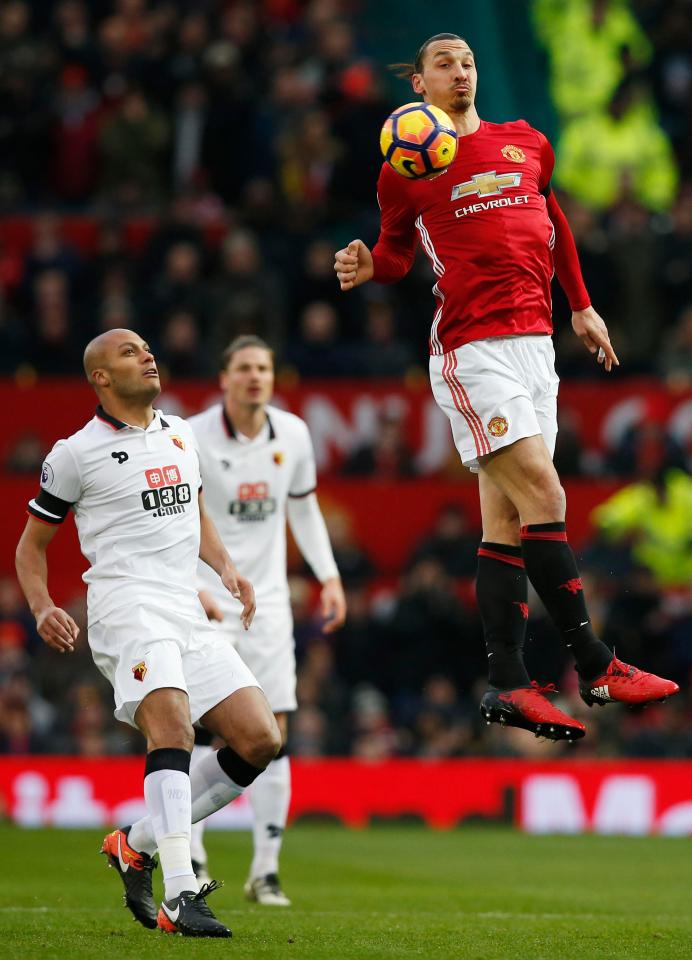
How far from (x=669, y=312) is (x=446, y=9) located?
4736mm

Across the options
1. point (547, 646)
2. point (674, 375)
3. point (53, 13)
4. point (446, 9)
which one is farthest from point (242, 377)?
point (53, 13)

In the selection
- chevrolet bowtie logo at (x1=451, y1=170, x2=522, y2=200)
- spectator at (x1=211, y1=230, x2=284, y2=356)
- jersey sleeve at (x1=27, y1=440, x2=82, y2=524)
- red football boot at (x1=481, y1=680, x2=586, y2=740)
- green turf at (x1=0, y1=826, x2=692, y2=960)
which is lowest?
green turf at (x1=0, y1=826, x2=692, y2=960)

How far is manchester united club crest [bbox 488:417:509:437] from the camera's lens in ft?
25.1

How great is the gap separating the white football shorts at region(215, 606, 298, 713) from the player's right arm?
115 inches

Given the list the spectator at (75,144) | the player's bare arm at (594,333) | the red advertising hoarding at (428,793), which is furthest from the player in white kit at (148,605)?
the spectator at (75,144)

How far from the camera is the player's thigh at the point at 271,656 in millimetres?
10234

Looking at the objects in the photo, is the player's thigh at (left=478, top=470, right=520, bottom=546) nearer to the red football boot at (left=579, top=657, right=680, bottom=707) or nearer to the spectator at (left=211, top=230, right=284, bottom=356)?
the red football boot at (left=579, top=657, right=680, bottom=707)

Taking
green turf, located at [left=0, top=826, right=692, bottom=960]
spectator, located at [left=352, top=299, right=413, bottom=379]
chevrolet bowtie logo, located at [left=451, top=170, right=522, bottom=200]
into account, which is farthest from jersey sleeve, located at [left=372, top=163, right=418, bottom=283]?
spectator, located at [left=352, top=299, right=413, bottom=379]

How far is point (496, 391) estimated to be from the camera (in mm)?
7664

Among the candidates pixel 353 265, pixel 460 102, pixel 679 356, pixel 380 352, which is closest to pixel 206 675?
pixel 353 265

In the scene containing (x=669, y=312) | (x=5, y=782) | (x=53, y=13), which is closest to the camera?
(x=5, y=782)

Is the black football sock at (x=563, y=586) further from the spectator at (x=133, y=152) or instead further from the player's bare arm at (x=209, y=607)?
the spectator at (x=133, y=152)

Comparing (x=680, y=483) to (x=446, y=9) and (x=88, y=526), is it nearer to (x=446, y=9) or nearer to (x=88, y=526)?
(x=446, y=9)

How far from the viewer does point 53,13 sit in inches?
842
